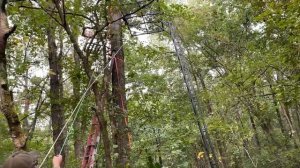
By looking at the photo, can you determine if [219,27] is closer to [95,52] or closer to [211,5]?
[211,5]

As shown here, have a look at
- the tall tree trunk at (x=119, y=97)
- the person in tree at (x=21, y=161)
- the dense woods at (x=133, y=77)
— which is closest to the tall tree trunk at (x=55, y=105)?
the dense woods at (x=133, y=77)

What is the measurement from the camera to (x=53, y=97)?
237 inches

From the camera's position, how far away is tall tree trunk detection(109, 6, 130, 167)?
16.8ft

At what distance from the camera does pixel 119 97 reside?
6.21 meters

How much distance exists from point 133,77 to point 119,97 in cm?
238

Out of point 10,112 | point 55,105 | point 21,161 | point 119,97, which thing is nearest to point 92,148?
point 10,112

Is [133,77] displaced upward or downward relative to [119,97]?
upward

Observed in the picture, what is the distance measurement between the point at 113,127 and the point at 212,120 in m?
4.64

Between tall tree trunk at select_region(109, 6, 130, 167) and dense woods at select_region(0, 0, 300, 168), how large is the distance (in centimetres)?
2

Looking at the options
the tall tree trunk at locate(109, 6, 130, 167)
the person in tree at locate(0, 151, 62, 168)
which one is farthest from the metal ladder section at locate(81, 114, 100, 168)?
the person in tree at locate(0, 151, 62, 168)

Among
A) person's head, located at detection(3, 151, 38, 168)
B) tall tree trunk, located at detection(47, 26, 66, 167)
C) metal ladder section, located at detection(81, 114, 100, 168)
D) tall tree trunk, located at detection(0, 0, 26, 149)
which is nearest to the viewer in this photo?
person's head, located at detection(3, 151, 38, 168)

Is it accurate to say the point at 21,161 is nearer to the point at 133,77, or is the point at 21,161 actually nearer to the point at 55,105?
the point at 55,105

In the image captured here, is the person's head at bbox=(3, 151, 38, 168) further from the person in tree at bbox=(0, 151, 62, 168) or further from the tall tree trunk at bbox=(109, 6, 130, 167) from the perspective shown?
the tall tree trunk at bbox=(109, 6, 130, 167)

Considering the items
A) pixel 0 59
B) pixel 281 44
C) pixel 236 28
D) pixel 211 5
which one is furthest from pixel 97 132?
pixel 211 5
